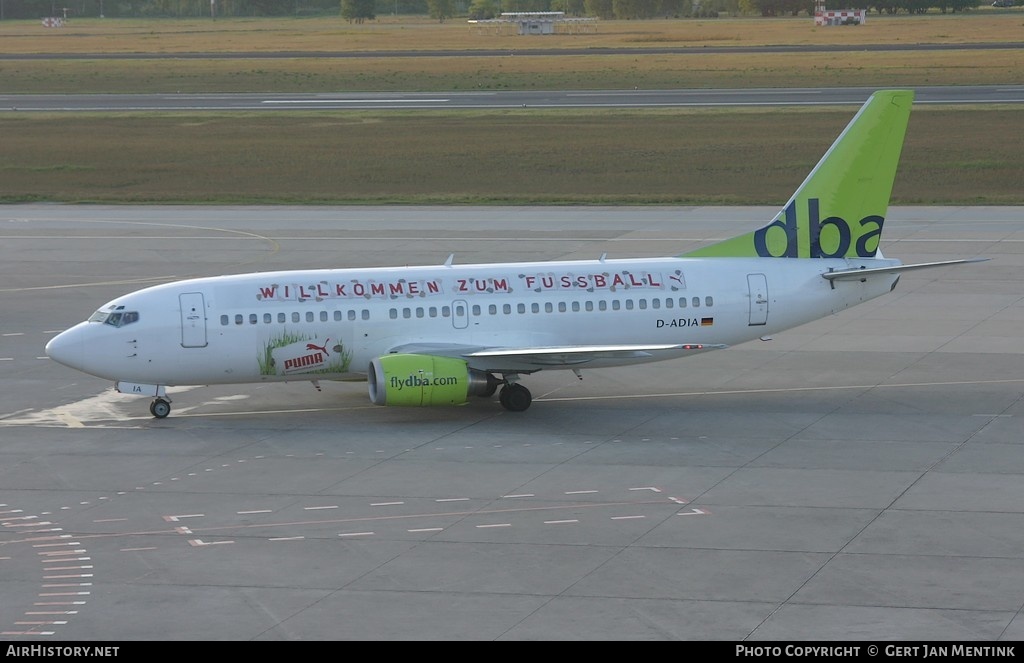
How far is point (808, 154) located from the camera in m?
91.4

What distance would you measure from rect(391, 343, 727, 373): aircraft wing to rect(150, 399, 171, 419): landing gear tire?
20.8 ft

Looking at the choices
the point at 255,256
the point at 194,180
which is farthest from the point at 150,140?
the point at 255,256

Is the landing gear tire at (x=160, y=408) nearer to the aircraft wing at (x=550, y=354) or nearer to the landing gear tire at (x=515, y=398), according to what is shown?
the aircraft wing at (x=550, y=354)

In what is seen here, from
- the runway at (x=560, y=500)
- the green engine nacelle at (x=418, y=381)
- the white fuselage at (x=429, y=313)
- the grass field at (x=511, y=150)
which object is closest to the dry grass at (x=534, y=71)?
the grass field at (x=511, y=150)

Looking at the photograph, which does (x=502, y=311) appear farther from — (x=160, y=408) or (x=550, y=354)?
(x=160, y=408)

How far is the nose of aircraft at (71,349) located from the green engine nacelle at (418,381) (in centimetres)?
777

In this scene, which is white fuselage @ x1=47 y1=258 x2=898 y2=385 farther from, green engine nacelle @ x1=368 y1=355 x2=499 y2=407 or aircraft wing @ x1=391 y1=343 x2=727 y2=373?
green engine nacelle @ x1=368 y1=355 x2=499 y2=407

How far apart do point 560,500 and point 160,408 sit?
13.5m

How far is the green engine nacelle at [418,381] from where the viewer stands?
36.2 m

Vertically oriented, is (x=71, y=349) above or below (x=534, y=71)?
below

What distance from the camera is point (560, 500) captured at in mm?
29703

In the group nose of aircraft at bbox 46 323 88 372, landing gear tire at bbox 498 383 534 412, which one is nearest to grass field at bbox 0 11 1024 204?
landing gear tire at bbox 498 383 534 412

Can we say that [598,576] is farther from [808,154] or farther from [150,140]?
[150,140]

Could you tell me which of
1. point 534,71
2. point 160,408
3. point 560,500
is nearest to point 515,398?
point 560,500
